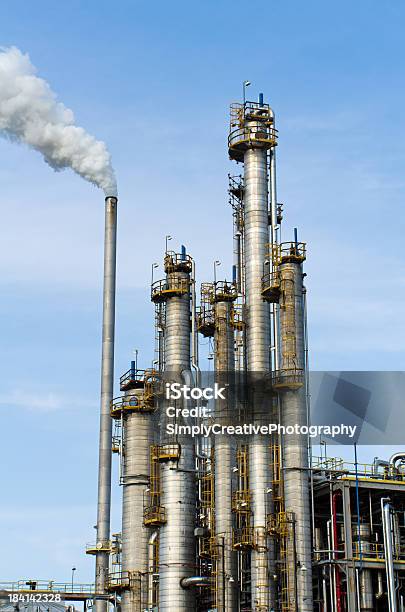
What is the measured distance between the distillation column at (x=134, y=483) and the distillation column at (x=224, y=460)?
225 inches

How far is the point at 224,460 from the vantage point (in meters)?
54.1

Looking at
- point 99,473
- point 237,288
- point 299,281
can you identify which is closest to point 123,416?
point 99,473

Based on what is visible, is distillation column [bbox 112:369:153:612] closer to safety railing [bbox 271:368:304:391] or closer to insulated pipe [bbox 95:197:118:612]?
insulated pipe [bbox 95:197:118:612]

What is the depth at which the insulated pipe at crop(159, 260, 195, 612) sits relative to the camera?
51688 millimetres

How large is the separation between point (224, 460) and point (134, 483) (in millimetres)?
7061

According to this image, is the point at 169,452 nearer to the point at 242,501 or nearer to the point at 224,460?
the point at 224,460

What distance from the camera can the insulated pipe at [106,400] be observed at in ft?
205

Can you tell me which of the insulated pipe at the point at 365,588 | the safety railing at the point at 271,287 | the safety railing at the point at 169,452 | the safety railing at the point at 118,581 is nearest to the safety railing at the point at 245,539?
the safety railing at the point at 169,452

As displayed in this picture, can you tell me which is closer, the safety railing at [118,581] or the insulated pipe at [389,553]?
the insulated pipe at [389,553]

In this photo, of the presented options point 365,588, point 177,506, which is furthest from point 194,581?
point 365,588

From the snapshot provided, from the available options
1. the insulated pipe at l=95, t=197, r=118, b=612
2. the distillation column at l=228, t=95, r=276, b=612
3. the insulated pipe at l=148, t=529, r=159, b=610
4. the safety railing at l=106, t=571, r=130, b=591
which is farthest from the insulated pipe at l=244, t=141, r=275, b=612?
the insulated pipe at l=95, t=197, r=118, b=612

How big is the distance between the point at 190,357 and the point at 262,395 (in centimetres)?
609

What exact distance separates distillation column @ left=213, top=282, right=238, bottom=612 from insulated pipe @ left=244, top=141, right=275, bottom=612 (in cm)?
219

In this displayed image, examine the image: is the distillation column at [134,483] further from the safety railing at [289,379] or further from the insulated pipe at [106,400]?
the safety railing at [289,379]
